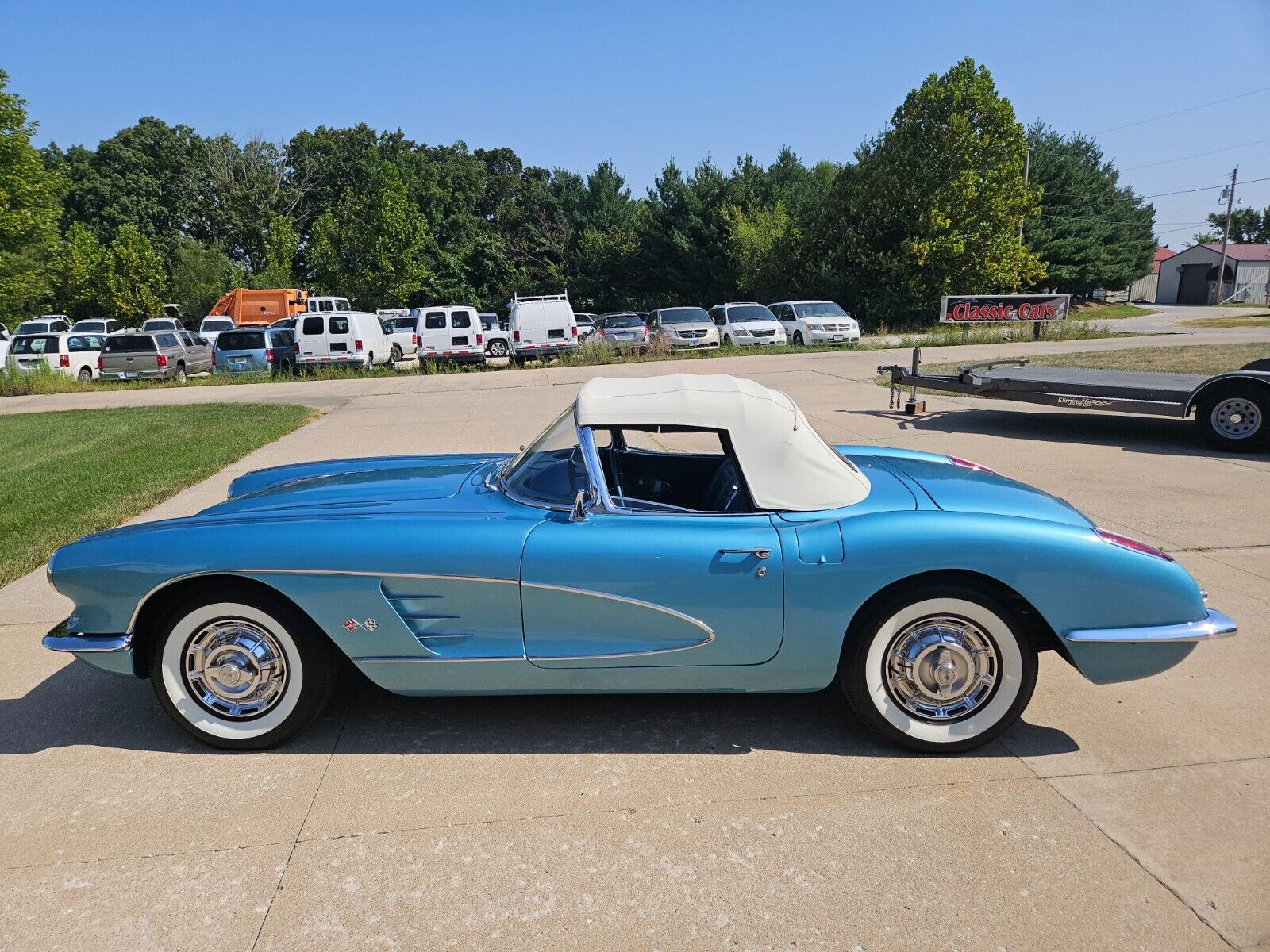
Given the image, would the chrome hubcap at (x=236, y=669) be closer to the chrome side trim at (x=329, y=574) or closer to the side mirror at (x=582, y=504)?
the chrome side trim at (x=329, y=574)

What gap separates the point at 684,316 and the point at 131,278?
36.2 metres

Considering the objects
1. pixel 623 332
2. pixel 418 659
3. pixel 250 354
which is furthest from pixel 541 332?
pixel 418 659

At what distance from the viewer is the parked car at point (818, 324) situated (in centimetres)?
2692

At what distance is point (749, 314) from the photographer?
27656 mm

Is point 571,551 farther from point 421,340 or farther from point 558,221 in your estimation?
point 558,221

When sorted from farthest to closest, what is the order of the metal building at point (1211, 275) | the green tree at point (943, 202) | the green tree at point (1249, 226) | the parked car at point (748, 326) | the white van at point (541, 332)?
the green tree at point (1249, 226) < the metal building at point (1211, 275) < the green tree at point (943, 202) < the parked car at point (748, 326) < the white van at point (541, 332)

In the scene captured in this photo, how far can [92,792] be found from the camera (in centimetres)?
314

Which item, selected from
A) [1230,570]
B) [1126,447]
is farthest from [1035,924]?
[1126,447]

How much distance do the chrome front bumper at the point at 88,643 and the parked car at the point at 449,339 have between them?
21.9 meters

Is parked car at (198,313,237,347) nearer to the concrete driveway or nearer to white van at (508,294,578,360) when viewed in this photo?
white van at (508,294,578,360)

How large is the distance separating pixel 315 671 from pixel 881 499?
229cm

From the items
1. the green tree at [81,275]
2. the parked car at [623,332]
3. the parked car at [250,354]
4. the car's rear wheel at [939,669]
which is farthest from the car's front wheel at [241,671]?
the green tree at [81,275]

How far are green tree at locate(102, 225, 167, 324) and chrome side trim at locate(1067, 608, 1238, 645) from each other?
5377 cm

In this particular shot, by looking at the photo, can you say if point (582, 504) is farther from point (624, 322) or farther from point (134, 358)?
point (624, 322)
